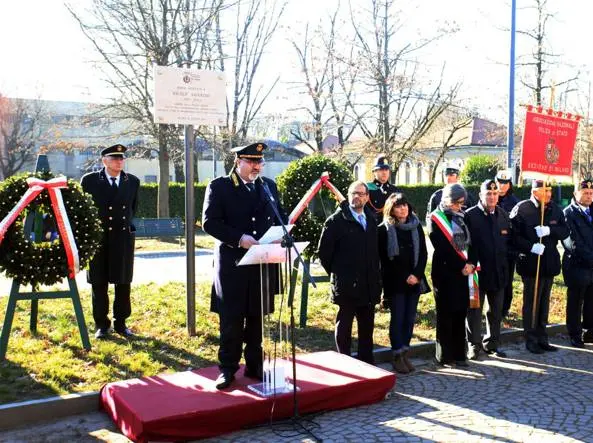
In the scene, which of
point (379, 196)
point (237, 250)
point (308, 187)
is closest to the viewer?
point (237, 250)

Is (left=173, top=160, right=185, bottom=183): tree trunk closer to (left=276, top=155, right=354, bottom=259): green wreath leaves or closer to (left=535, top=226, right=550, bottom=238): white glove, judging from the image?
(left=276, top=155, right=354, bottom=259): green wreath leaves

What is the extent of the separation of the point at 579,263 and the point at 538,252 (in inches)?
27.0

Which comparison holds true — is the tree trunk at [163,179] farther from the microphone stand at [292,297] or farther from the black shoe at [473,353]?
the microphone stand at [292,297]

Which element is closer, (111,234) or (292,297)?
(292,297)

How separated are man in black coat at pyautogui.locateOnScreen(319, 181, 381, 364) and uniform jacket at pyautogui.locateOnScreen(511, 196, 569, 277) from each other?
7.57 ft

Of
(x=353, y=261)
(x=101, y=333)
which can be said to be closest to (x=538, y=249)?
(x=353, y=261)

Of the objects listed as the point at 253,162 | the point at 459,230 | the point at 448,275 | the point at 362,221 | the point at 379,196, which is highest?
the point at 253,162

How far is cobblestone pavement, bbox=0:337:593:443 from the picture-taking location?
4.77 m

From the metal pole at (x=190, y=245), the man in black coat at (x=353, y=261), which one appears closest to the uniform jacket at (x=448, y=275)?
the man in black coat at (x=353, y=261)

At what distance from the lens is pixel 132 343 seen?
692cm

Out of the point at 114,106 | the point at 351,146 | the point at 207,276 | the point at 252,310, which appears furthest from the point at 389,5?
the point at 252,310

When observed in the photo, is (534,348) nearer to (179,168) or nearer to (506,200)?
(506,200)

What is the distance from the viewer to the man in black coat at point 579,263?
7.64 m

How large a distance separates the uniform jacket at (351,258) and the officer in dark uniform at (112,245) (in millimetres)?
2477
